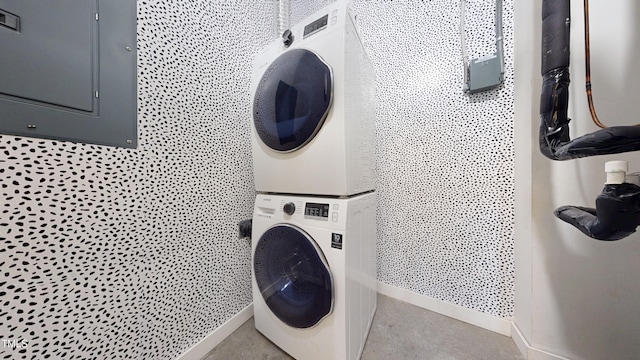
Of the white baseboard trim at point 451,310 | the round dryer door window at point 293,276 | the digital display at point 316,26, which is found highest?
the digital display at point 316,26

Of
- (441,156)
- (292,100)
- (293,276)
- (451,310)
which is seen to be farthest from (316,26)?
(451,310)

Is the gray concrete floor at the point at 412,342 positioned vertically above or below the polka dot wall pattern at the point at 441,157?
below

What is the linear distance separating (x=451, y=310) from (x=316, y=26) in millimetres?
1722

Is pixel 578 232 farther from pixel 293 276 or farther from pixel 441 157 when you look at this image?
pixel 293 276

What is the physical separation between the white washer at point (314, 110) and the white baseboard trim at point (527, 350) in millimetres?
1033

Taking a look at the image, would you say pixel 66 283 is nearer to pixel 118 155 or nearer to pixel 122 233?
pixel 122 233

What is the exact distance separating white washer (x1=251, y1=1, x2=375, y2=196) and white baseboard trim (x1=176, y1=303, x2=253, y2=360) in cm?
76

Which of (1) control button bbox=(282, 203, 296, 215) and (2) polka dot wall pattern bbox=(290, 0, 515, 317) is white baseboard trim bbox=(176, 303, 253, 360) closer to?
(1) control button bbox=(282, 203, 296, 215)

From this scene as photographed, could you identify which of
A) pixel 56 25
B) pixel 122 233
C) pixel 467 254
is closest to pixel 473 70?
pixel 467 254

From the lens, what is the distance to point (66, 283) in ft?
1.94

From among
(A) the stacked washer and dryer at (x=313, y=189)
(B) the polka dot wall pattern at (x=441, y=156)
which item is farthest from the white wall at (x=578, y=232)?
(A) the stacked washer and dryer at (x=313, y=189)

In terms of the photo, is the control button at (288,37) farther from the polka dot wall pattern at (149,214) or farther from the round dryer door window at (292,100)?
the polka dot wall pattern at (149,214)

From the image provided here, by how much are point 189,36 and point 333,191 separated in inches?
39.5

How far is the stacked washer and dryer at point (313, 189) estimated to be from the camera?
75cm
